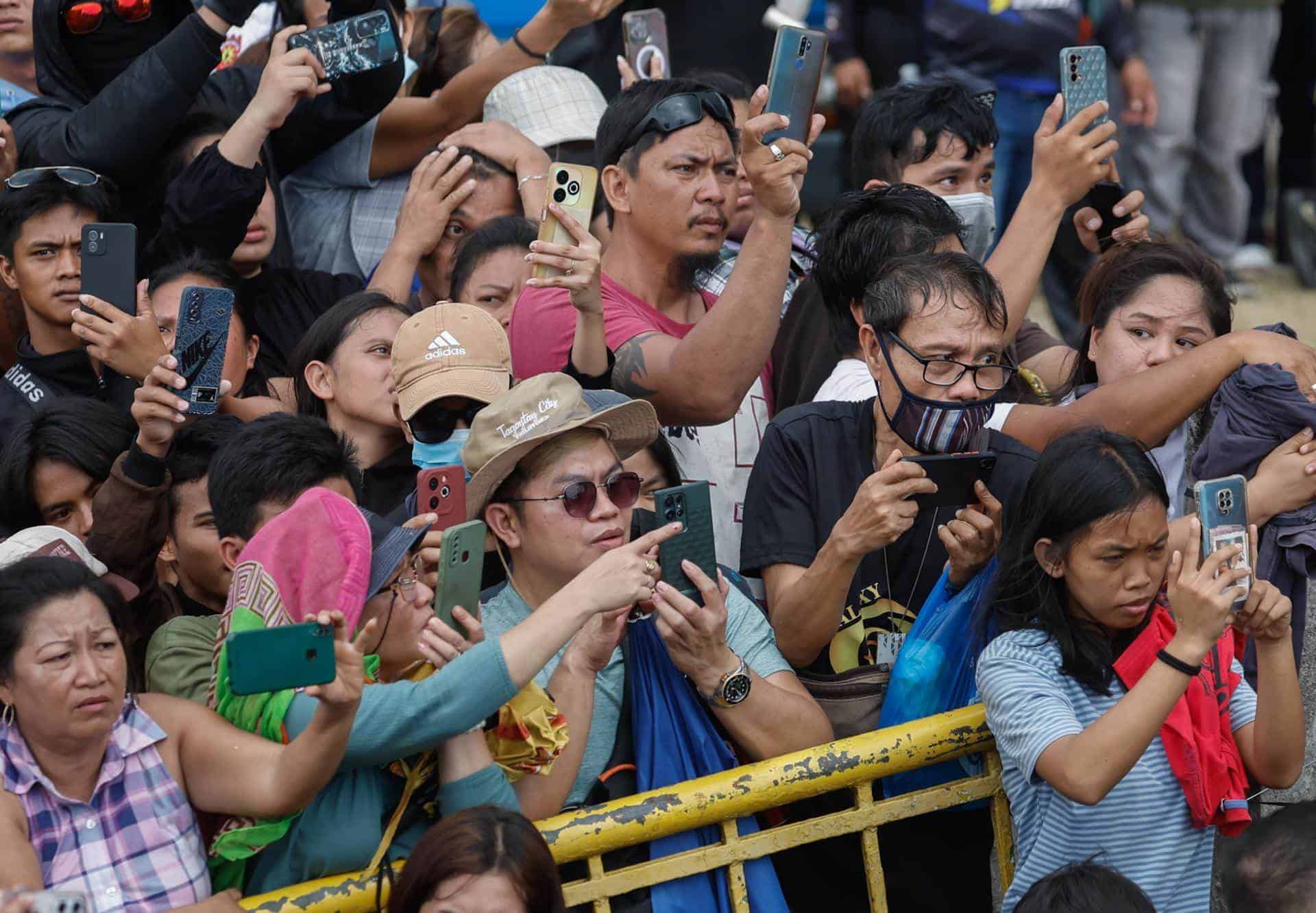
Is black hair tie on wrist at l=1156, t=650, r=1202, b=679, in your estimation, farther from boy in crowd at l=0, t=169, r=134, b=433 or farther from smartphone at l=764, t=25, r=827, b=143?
boy in crowd at l=0, t=169, r=134, b=433

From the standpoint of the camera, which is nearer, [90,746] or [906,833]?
[90,746]

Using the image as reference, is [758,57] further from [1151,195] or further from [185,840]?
[185,840]

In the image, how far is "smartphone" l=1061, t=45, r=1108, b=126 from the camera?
4402mm

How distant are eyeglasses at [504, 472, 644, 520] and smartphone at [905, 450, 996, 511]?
0.58 metres

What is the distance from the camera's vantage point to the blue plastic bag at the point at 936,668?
140 inches

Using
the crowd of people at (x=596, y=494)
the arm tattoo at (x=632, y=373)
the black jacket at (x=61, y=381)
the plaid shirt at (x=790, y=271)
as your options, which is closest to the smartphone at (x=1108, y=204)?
the crowd of people at (x=596, y=494)

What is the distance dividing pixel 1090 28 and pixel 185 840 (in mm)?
7358

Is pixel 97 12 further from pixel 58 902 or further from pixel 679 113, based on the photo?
pixel 58 902

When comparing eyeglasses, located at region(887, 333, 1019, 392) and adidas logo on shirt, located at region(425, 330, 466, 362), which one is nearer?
eyeglasses, located at region(887, 333, 1019, 392)

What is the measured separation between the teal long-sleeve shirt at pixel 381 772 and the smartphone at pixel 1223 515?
1324 mm

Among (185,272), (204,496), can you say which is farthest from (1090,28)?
(204,496)

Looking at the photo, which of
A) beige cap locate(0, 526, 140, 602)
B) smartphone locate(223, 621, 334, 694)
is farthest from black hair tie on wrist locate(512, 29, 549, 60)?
smartphone locate(223, 621, 334, 694)

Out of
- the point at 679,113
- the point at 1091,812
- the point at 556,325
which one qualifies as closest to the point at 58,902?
the point at 1091,812

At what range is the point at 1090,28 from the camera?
29.4 feet
